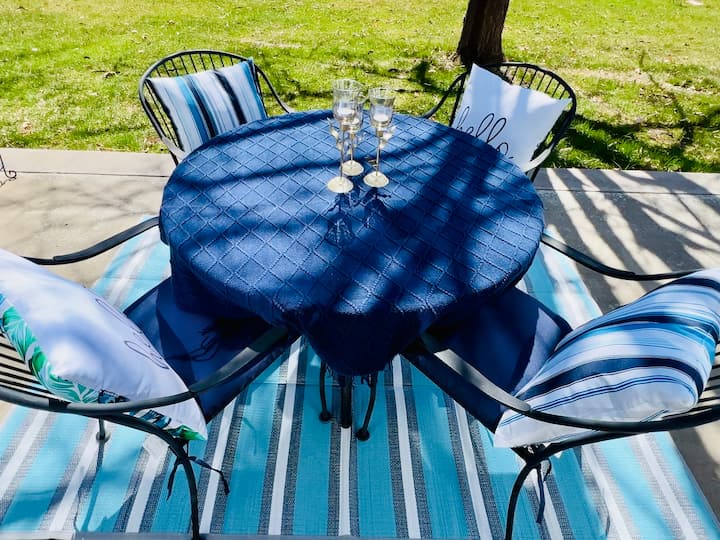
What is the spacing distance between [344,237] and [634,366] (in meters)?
0.86

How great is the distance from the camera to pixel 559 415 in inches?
48.1

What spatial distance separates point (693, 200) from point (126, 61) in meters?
5.12

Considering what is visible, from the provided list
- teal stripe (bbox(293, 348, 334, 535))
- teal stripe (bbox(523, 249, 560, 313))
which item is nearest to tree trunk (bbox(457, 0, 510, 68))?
teal stripe (bbox(523, 249, 560, 313))

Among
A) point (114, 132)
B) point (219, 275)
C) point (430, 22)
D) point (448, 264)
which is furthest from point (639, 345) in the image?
point (430, 22)

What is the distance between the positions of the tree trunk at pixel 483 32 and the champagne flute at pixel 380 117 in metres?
3.65

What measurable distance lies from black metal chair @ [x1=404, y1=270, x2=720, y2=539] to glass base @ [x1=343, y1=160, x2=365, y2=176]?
639mm

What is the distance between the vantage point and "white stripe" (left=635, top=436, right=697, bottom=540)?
171 cm

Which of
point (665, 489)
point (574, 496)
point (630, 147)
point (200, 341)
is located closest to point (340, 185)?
point (200, 341)

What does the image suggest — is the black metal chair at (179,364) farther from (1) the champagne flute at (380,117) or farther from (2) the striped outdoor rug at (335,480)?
(1) the champagne flute at (380,117)

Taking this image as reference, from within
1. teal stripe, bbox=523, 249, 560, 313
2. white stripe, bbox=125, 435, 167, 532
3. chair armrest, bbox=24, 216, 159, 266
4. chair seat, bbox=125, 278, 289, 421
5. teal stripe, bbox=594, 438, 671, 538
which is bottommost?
white stripe, bbox=125, 435, 167, 532

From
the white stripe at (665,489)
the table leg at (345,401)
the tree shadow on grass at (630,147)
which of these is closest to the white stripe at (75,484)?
the table leg at (345,401)

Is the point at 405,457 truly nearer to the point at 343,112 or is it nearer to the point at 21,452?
the point at 343,112

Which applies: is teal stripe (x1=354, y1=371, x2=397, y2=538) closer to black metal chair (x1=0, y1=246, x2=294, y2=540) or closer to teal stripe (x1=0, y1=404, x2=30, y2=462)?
black metal chair (x1=0, y1=246, x2=294, y2=540)

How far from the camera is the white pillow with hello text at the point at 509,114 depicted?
2.43 metres
